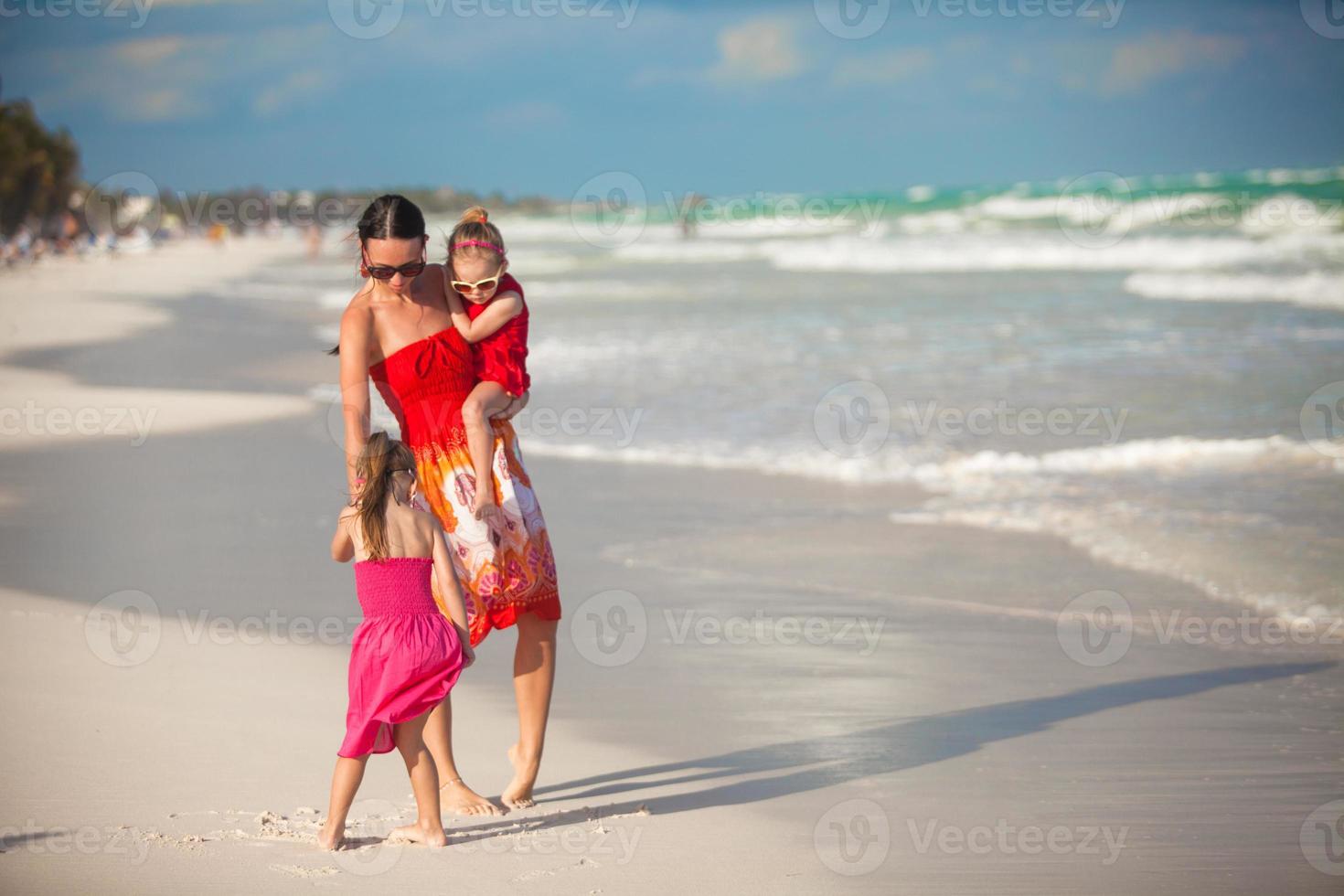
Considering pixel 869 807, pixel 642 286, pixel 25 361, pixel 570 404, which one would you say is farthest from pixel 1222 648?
pixel 642 286

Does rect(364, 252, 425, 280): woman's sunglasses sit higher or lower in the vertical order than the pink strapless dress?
higher

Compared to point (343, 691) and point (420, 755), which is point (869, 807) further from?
point (343, 691)

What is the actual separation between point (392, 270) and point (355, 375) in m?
0.32

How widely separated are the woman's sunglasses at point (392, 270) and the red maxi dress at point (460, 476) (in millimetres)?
210

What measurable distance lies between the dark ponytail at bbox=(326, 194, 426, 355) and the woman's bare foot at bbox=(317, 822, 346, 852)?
131cm

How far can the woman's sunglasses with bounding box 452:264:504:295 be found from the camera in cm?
403

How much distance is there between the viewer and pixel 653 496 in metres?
8.97

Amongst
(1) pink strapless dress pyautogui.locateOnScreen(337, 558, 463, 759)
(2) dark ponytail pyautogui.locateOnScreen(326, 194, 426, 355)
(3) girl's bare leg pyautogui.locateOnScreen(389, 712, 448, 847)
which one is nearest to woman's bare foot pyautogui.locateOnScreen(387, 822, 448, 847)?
(3) girl's bare leg pyautogui.locateOnScreen(389, 712, 448, 847)

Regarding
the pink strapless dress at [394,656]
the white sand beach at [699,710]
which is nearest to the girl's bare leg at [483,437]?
the pink strapless dress at [394,656]

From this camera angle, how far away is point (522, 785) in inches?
167

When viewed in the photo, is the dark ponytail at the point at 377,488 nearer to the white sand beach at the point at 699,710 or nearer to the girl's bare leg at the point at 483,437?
the girl's bare leg at the point at 483,437

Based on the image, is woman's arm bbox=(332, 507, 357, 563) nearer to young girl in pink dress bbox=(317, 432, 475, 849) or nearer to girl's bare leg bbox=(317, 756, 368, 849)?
young girl in pink dress bbox=(317, 432, 475, 849)

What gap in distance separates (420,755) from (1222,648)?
12.5ft

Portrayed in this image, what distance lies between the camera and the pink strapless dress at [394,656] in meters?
3.65
